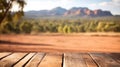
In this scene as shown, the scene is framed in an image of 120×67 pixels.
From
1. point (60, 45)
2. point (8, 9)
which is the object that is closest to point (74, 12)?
point (60, 45)

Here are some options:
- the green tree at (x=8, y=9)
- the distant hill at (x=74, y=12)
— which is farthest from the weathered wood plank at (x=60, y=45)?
the distant hill at (x=74, y=12)

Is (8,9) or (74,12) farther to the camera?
(74,12)

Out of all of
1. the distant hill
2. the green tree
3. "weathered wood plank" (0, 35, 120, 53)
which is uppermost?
the green tree

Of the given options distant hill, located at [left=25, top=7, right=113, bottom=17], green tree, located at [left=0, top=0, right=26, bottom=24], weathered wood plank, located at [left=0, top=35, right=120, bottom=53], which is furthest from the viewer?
distant hill, located at [left=25, top=7, right=113, bottom=17]

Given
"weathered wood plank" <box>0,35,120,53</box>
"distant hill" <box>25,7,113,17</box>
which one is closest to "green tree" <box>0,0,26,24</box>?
"weathered wood plank" <box>0,35,120,53</box>

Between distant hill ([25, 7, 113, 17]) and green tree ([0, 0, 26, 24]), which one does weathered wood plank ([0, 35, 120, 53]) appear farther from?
distant hill ([25, 7, 113, 17])

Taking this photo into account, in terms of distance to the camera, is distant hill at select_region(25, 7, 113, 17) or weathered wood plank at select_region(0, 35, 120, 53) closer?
weathered wood plank at select_region(0, 35, 120, 53)

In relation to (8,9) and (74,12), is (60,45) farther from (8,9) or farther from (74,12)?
(74,12)

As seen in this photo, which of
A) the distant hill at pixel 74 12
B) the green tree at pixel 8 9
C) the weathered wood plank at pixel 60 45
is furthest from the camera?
the distant hill at pixel 74 12

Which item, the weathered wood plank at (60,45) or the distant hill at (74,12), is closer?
the weathered wood plank at (60,45)

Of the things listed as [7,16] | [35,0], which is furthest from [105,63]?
[35,0]

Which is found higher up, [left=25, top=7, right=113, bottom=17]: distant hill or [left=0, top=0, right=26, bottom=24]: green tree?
[left=0, top=0, right=26, bottom=24]: green tree

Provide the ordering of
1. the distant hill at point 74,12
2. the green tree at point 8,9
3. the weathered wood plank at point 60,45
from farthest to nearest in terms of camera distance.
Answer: the distant hill at point 74,12 → the weathered wood plank at point 60,45 → the green tree at point 8,9

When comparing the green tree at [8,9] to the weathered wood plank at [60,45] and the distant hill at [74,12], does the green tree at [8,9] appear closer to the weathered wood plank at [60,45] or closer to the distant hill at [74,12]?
the weathered wood plank at [60,45]
